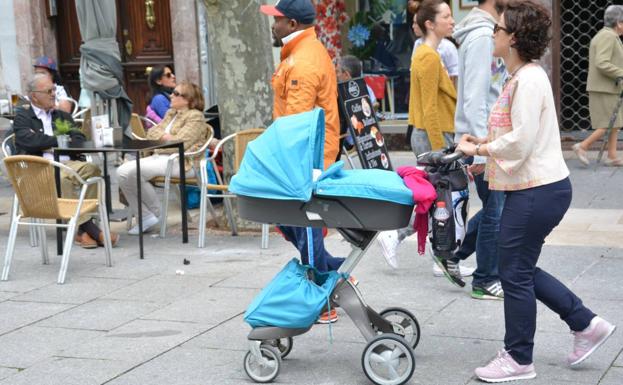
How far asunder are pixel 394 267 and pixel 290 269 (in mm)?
2368

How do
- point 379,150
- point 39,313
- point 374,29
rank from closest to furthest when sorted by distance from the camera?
point 39,313 → point 379,150 → point 374,29

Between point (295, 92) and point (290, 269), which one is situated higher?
point (295, 92)

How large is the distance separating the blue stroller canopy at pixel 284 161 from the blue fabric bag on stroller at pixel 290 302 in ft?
1.39

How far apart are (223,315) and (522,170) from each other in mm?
2358

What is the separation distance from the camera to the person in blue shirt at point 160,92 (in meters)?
11.6

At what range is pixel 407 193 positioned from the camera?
202 inches

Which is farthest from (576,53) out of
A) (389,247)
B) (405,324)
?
(405,324)

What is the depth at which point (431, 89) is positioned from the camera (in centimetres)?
759

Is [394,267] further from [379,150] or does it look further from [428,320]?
[379,150]

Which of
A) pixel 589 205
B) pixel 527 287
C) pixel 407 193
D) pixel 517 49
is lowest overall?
pixel 589 205

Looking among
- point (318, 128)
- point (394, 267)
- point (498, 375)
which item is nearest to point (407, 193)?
point (318, 128)

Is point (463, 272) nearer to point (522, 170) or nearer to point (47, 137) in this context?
point (522, 170)

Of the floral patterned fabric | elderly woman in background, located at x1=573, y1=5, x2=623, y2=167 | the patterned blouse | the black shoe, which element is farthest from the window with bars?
the patterned blouse

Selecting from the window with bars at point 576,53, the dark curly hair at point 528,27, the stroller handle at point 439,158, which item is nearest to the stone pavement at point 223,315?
the stroller handle at point 439,158
